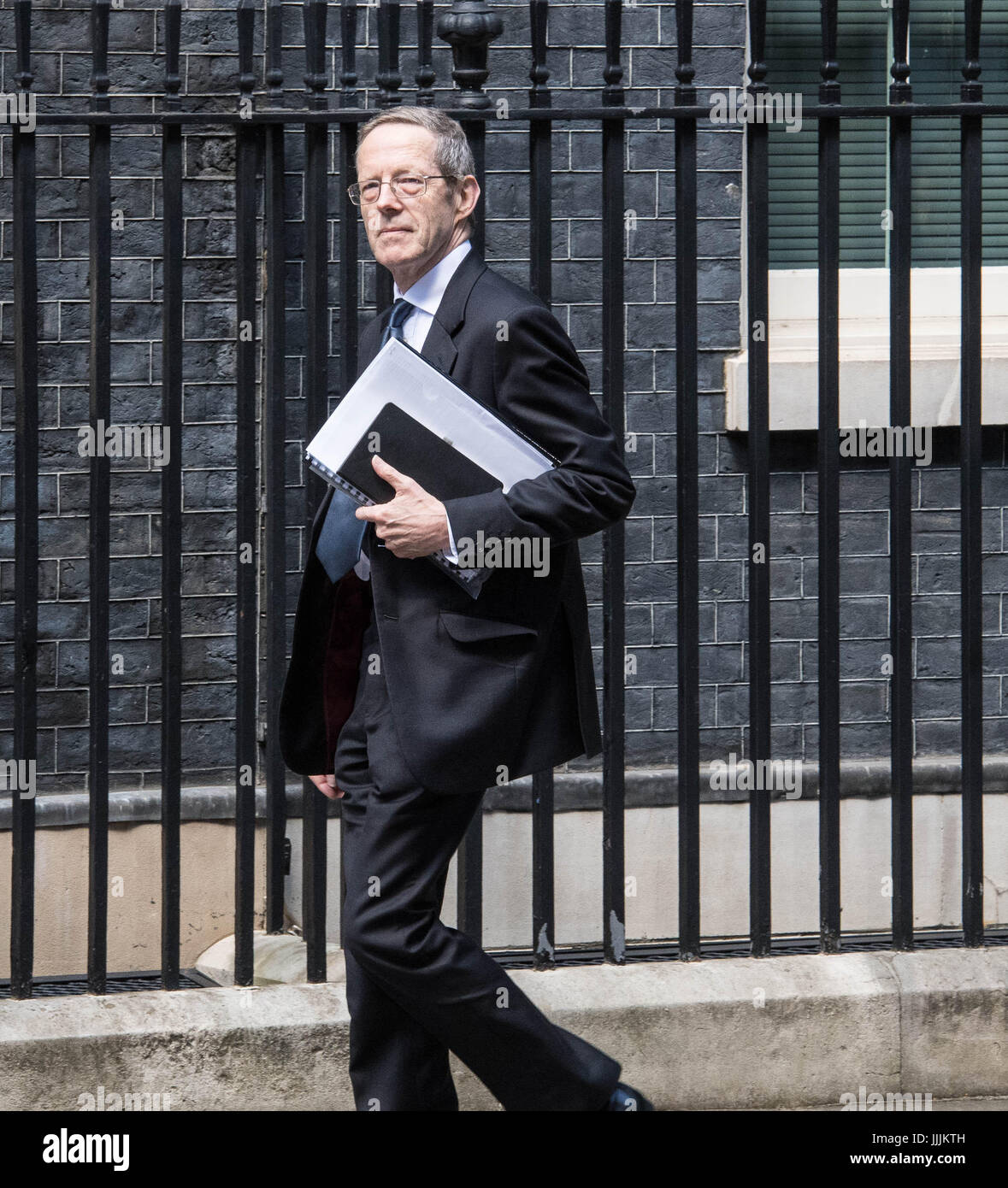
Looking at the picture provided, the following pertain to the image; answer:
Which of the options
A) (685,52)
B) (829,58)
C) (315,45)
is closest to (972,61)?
(829,58)

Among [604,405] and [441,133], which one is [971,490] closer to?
[604,405]

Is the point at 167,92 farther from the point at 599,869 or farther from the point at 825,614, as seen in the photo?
the point at 599,869

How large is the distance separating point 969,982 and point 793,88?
3521 millimetres

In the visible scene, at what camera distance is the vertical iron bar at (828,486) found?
4234 mm

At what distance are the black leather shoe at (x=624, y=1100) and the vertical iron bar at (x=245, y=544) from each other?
3.73 feet

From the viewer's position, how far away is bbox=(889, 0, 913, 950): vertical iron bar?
4258mm

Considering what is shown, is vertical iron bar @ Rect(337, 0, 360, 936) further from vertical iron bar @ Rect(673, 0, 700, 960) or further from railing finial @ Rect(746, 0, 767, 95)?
railing finial @ Rect(746, 0, 767, 95)

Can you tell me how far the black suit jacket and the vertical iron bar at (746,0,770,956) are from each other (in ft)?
3.15

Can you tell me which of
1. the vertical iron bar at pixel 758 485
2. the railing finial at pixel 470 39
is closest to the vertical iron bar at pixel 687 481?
the vertical iron bar at pixel 758 485
